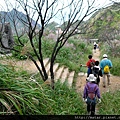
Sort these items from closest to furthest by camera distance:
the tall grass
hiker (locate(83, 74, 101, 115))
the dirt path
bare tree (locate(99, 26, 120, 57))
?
the tall grass < hiker (locate(83, 74, 101, 115)) < the dirt path < bare tree (locate(99, 26, 120, 57))

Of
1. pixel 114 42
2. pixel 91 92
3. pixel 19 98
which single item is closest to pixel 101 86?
pixel 91 92

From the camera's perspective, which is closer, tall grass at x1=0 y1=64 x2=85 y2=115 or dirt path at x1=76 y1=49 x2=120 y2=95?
tall grass at x1=0 y1=64 x2=85 y2=115

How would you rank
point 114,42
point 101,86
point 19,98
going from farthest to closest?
point 114,42, point 101,86, point 19,98

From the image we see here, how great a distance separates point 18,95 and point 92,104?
2445 mm

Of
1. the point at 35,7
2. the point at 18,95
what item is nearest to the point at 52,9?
the point at 35,7

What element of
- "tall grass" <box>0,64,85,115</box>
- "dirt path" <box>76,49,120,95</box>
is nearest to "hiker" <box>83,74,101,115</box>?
"tall grass" <box>0,64,85,115</box>

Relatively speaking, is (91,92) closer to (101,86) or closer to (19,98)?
(19,98)

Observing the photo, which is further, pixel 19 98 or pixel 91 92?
pixel 91 92

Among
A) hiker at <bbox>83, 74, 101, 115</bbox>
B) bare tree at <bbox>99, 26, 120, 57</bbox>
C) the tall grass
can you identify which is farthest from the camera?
bare tree at <bbox>99, 26, 120, 57</bbox>

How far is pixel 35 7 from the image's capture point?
5207 millimetres

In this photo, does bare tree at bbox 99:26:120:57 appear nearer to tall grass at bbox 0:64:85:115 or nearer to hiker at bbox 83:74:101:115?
hiker at bbox 83:74:101:115

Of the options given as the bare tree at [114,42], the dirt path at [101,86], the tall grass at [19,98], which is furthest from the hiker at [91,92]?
the bare tree at [114,42]

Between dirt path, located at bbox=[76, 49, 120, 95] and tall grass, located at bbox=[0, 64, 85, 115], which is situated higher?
tall grass, located at bbox=[0, 64, 85, 115]

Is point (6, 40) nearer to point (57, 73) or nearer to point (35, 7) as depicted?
point (57, 73)
